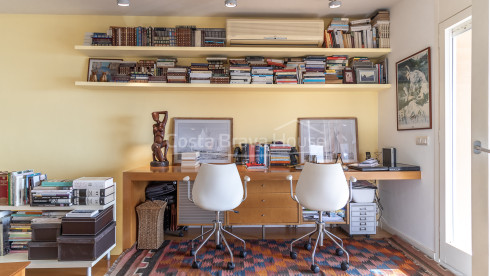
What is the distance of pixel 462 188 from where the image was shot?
2.40 meters

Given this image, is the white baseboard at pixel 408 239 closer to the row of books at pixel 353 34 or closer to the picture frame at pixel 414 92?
the picture frame at pixel 414 92

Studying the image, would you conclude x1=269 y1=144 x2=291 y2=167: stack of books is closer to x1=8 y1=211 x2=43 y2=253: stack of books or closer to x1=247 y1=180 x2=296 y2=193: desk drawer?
x1=247 y1=180 x2=296 y2=193: desk drawer

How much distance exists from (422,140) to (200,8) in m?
3.00

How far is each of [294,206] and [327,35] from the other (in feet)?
7.24

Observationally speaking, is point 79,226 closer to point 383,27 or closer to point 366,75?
point 366,75

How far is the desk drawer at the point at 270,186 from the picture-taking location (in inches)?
119

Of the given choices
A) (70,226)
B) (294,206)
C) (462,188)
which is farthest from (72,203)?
(462,188)

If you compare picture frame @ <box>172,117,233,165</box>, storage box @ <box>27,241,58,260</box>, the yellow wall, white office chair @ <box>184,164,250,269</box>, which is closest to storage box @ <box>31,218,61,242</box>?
storage box @ <box>27,241,58,260</box>

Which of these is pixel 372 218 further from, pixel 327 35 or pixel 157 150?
pixel 157 150

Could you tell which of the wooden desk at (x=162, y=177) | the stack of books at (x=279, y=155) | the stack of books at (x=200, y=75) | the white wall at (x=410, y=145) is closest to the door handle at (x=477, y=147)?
the white wall at (x=410, y=145)

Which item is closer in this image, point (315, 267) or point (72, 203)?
point (315, 267)

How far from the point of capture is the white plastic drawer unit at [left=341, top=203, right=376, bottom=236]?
3.13 m

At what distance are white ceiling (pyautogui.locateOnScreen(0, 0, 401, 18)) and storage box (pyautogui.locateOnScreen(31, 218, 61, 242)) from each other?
2.51 meters

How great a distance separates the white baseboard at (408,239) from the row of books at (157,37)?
320 centimetres
